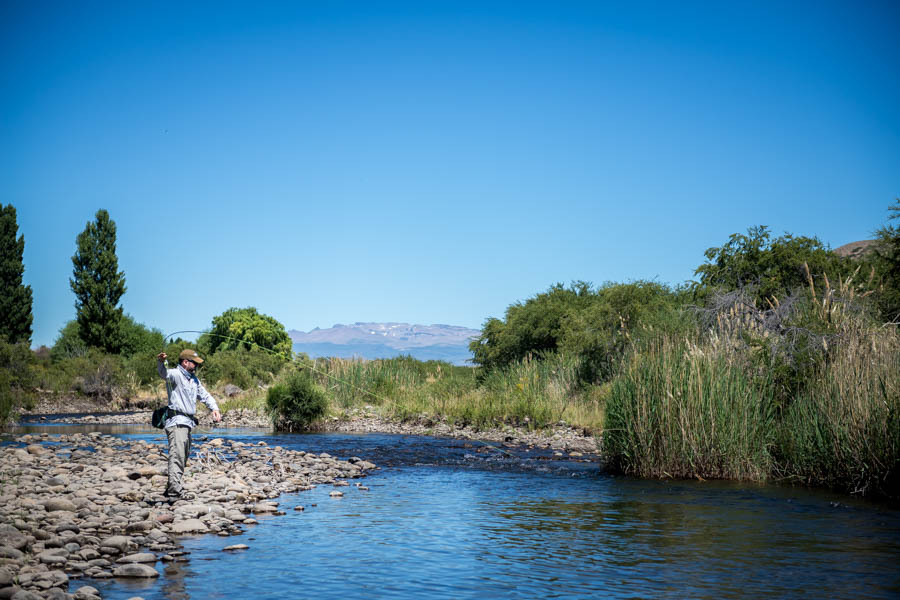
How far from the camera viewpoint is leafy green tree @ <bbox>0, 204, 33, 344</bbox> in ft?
179

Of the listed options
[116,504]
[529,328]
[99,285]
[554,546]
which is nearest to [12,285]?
[99,285]

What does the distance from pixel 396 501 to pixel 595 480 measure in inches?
166

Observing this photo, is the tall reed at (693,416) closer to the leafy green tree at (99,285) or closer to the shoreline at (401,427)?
the shoreline at (401,427)

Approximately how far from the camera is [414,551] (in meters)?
9.20

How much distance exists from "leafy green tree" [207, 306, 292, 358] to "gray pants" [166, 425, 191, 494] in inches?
2209

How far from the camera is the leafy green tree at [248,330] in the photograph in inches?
2650

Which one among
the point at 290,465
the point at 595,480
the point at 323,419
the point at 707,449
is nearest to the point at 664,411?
the point at 707,449

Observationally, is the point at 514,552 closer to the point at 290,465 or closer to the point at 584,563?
the point at 584,563

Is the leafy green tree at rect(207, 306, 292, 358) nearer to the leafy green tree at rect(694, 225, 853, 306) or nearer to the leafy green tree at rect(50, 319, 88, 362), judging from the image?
the leafy green tree at rect(50, 319, 88, 362)

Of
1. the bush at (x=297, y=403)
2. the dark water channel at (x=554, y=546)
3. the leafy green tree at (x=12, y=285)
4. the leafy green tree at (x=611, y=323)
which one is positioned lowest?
the dark water channel at (x=554, y=546)

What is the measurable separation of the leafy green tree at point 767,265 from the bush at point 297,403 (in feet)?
46.3

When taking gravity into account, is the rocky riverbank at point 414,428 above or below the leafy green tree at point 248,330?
below

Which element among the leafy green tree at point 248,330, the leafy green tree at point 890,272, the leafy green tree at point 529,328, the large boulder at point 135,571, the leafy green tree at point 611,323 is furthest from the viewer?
the leafy green tree at point 248,330

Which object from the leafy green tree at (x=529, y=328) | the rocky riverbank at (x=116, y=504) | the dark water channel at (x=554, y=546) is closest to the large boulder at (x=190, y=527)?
the rocky riverbank at (x=116, y=504)
